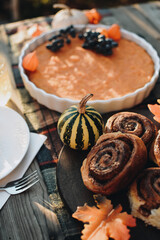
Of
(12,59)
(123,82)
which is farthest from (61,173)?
(12,59)

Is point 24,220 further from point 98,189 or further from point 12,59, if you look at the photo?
point 12,59

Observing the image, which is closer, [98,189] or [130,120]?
[98,189]

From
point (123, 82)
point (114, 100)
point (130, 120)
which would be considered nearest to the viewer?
point (130, 120)

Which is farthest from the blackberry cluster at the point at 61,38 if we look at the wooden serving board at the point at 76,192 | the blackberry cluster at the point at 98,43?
the wooden serving board at the point at 76,192

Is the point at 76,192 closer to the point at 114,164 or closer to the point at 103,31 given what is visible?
the point at 114,164

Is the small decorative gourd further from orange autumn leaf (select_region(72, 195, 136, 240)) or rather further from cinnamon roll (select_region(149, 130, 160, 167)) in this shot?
orange autumn leaf (select_region(72, 195, 136, 240))

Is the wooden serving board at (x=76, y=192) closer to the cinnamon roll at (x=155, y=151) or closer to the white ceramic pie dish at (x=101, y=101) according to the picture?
the cinnamon roll at (x=155, y=151)

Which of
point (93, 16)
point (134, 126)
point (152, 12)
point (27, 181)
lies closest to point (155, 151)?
point (134, 126)

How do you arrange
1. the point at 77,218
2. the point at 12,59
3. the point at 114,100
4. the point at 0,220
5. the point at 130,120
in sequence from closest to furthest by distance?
the point at 77,218, the point at 0,220, the point at 130,120, the point at 114,100, the point at 12,59

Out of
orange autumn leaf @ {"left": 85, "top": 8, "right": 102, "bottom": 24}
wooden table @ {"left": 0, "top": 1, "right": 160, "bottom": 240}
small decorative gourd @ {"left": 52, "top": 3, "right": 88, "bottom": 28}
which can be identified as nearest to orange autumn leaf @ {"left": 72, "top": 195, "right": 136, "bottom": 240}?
wooden table @ {"left": 0, "top": 1, "right": 160, "bottom": 240}
